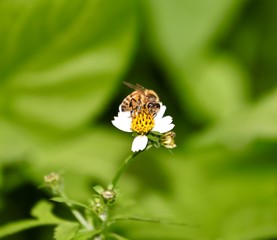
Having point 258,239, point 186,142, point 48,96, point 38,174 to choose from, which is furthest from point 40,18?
point 258,239

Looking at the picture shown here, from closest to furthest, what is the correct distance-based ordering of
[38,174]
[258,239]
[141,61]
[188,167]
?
[258,239] → [38,174] → [188,167] → [141,61]

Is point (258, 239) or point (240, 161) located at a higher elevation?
point (240, 161)

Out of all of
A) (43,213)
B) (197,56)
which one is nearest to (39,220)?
(43,213)

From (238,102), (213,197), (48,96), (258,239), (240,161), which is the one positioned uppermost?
(238,102)

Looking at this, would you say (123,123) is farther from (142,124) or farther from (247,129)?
(247,129)

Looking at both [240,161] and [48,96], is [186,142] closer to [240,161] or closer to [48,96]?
[240,161]

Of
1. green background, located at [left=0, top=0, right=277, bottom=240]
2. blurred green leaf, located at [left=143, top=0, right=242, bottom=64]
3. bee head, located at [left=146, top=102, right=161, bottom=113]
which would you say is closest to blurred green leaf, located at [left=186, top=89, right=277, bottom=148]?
green background, located at [left=0, top=0, right=277, bottom=240]

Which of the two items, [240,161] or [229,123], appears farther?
[240,161]
